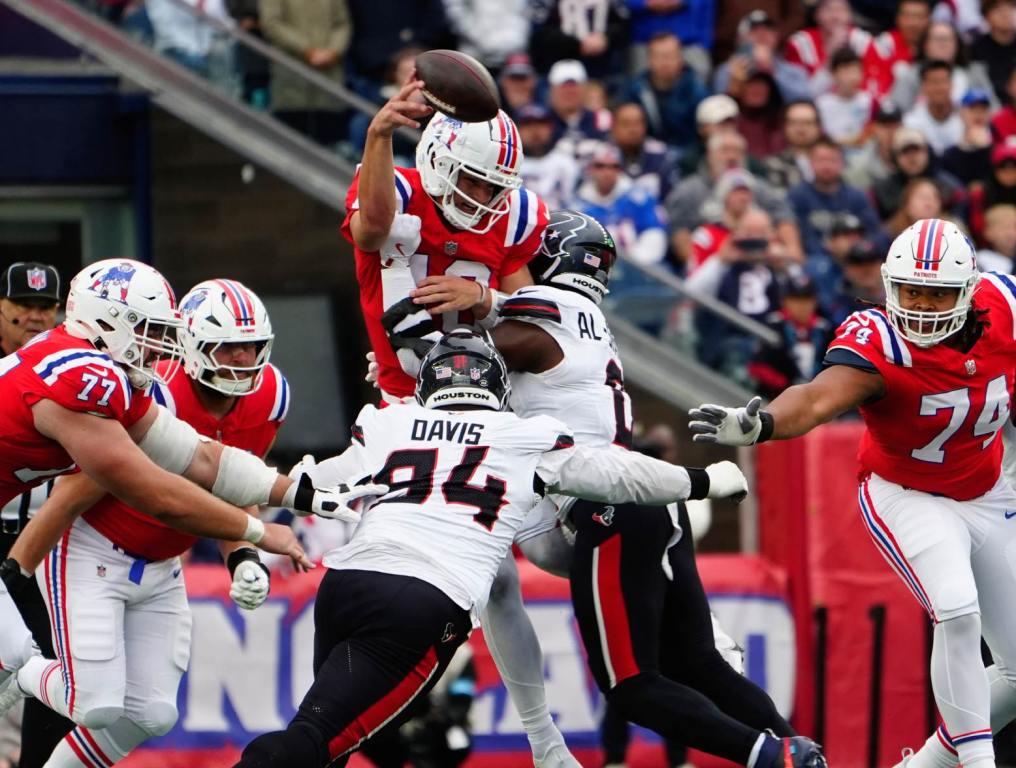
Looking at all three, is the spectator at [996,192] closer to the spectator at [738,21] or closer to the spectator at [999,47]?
the spectator at [999,47]

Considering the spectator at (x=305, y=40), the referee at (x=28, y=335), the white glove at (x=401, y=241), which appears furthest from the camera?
the spectator at (x=305, y=40)

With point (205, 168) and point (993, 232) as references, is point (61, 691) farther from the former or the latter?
point (993, 232)

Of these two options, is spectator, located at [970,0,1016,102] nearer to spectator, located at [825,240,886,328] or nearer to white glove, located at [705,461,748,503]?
spectator, located at [825,240,886,328]

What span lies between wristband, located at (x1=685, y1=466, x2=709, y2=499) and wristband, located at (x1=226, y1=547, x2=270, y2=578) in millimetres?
1486

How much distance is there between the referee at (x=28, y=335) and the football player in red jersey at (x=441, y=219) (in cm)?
158

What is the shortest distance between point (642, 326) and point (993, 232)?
2492 mm

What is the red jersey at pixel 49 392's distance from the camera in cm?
596

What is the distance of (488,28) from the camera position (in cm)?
1169

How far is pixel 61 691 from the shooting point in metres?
6.55

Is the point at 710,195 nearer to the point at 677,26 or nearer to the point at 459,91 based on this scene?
the point at 677,26

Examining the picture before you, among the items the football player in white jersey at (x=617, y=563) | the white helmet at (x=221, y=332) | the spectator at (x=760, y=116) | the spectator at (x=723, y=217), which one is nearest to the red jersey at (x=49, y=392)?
A: the white helmet at (x=221, y=332)

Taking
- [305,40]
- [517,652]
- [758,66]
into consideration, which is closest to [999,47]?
[758,66]

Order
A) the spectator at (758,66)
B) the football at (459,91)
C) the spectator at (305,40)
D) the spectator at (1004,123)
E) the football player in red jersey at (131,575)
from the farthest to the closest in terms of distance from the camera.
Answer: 1. the spectator at (1004,123)
2. the spectator at (758,66)
3. the spectator at (305,40)
4. the football player in red jersey at (131,575)
5. the football at (459,91)

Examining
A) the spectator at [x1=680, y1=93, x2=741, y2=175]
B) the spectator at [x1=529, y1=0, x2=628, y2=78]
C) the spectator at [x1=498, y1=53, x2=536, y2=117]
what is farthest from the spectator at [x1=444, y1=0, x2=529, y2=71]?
the spectator at [x1=680, y1=93, x2=741, y2=175]
